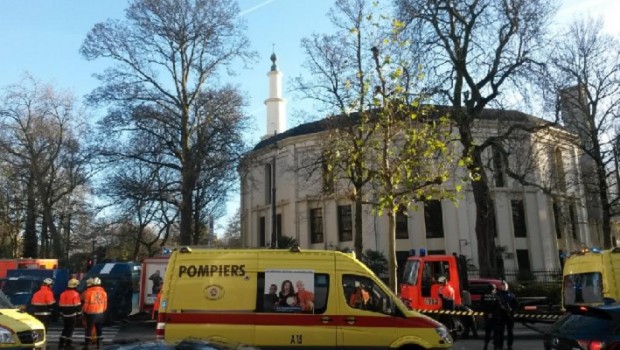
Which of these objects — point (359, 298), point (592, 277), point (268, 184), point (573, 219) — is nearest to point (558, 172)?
point (573, 219)

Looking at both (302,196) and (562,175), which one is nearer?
(562,175)

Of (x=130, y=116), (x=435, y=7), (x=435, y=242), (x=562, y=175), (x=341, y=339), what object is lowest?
(x=341, y=339)

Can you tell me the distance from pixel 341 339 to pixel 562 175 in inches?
1154

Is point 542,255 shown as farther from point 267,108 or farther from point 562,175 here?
point 267,108

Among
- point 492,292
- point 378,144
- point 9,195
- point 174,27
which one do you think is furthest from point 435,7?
point 9,195

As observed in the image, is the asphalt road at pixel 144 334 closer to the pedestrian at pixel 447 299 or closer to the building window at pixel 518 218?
the pedestrian at pixel 447 299

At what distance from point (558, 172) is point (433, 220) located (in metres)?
11.1

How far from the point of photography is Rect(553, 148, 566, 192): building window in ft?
110

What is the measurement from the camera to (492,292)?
1343cm

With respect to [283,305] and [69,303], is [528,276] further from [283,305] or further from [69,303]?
[283,305]

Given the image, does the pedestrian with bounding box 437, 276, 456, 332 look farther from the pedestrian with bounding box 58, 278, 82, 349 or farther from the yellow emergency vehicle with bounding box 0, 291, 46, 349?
the yellow emergency vehicle with bounding box 0, 291, 46, 349

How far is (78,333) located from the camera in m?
19.2

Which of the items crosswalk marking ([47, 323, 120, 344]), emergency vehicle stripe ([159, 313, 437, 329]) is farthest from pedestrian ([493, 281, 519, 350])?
crosswalk marking ([47, 323, 120, 344])

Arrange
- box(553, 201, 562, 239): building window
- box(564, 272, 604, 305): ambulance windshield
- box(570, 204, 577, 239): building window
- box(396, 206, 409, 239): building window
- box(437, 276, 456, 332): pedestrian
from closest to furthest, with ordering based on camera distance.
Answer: box(564, 272, 604, 305): ambulance windshield, box(437, 276, 456, 332): pedestrian, box(396, 206, 409, 239): building window, box(553, 201, 562, 239): building window, box(570, 204, 577, 239): building window
